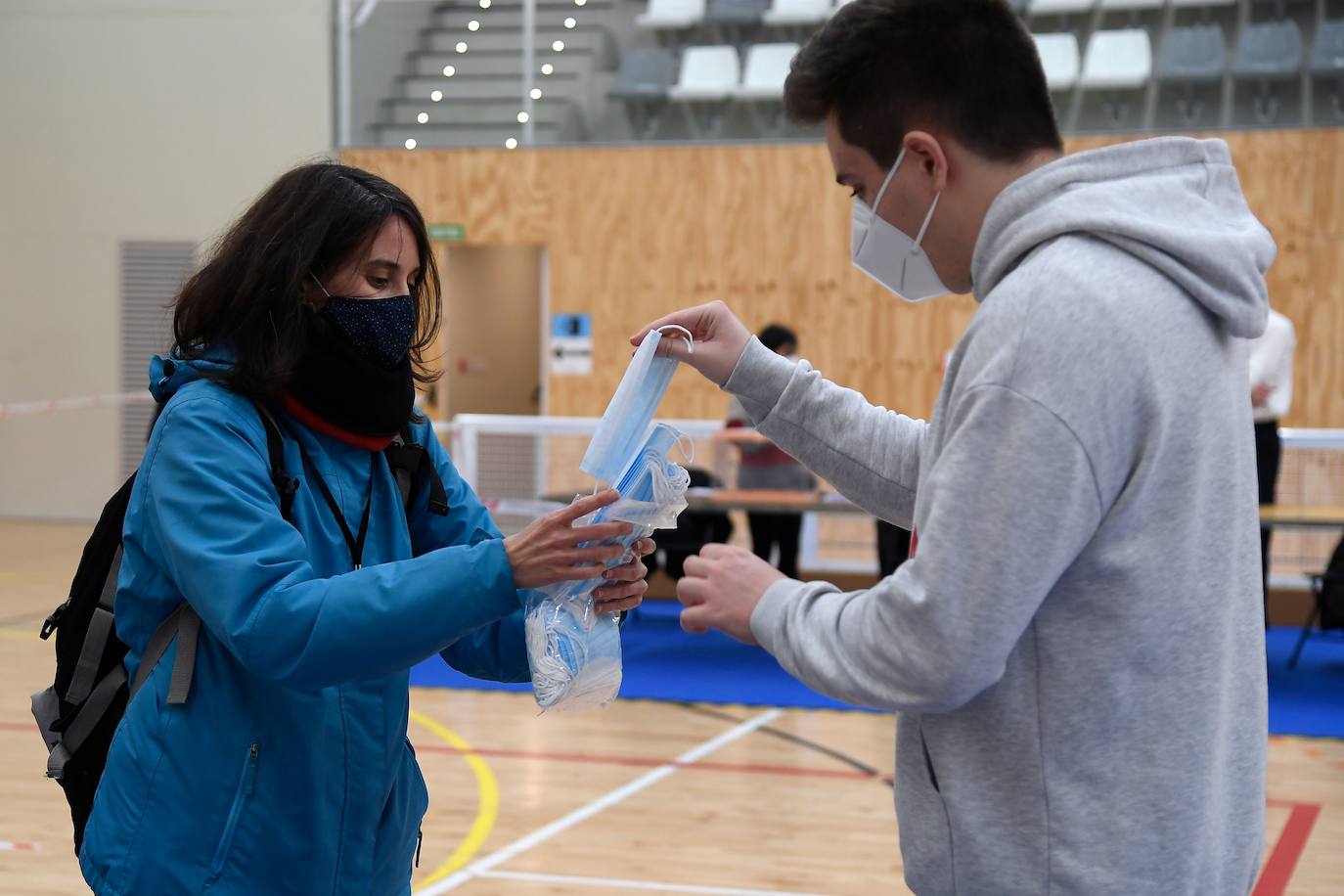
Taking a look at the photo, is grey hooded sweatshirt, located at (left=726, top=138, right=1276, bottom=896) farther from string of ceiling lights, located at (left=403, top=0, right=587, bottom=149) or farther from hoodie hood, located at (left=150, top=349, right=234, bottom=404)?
string of ceiling lights, located at (left=403, top=0, right=587, bottom=149)

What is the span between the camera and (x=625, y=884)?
4164 millimetres

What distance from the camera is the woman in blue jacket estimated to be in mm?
1688

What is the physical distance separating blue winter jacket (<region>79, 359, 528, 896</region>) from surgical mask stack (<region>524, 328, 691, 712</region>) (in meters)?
0.12

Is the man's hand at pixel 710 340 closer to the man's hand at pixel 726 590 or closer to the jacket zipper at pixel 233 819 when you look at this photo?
the man's hand at pixel 726 590

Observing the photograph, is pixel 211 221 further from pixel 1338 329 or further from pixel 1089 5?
pixel 1338 329

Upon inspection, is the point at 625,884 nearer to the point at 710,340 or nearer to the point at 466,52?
the point at 710,340

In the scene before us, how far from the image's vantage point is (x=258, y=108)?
12.7m

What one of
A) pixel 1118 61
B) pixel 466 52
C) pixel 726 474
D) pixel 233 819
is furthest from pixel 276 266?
pixel 466 52

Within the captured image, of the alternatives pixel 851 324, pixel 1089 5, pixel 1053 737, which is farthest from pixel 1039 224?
pixel 1089 5

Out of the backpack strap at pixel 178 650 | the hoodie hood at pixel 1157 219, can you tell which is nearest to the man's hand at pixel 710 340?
the hoodie hood at pixel 1157 219

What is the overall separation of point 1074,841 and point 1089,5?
1094 centimetres

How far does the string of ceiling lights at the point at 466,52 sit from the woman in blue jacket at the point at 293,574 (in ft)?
33.5

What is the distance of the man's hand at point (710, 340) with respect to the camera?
202 centimetres

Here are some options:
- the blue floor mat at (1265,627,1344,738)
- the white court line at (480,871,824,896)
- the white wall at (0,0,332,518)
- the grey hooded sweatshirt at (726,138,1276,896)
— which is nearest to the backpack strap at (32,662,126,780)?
the grey hooded sweatshirt at (726,138,1276,896)
